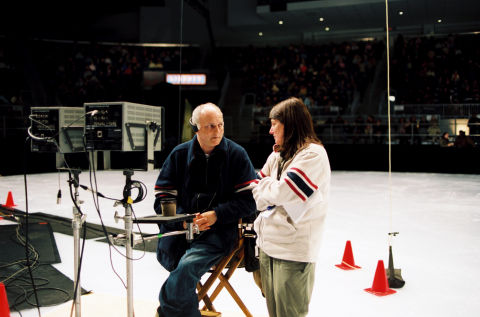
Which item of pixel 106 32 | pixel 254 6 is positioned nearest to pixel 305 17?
pixel 254 6

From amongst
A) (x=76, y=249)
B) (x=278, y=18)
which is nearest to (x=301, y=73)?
(x=278, y=18)

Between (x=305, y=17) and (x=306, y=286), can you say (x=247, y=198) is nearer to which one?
(x=306, y=286)

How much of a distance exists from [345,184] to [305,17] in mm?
11659

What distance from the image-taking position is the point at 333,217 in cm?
645

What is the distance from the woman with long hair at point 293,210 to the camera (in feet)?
6.52

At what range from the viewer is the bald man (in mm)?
2543

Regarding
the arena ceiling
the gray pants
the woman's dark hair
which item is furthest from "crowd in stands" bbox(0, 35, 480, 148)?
the gray pants

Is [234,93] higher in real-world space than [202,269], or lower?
higher

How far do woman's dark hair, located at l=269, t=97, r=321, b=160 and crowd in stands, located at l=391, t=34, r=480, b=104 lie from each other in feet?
52.1

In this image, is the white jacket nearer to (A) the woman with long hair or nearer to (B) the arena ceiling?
(A) the woman with long hair

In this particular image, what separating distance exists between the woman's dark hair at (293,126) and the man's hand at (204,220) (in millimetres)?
612

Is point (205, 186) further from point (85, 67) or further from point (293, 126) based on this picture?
point (85, 67)

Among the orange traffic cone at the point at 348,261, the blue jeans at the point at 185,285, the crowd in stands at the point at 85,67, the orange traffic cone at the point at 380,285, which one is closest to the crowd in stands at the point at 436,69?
the crowd in stands at the point at 85,67

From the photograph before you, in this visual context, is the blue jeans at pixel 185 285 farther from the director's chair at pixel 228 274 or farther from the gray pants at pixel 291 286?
the gray pants at pixel 291 286
